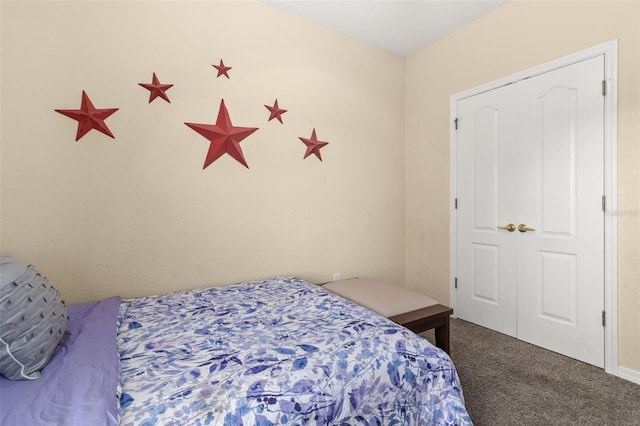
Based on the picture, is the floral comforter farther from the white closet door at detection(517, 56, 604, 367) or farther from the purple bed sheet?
the white closet door at detection(517, 56, 604, 367)

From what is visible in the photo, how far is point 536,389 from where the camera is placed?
1.85 m

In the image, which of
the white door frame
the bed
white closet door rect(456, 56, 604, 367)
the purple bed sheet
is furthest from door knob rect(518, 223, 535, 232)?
the purple bed sheet

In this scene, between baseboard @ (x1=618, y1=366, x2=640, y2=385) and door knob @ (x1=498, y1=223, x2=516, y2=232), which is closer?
baseboard @ (x1=618, y1=366, x2=640, y2=385)

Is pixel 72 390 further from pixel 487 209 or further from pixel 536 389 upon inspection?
pixel 487 209

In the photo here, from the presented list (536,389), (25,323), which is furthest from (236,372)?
(536,389)

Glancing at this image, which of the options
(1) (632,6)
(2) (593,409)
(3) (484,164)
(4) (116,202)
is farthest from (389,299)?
(1) (632,6)

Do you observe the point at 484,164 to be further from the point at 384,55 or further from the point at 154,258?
the point at 154,258

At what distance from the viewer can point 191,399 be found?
36.6 inches

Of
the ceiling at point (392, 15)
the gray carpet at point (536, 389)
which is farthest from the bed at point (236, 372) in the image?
the ceiling at point (392, 15)

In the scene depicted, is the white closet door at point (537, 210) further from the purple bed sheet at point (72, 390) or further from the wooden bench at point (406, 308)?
the purple bed sheet at point (72, 390)

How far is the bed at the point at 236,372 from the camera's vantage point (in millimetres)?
889

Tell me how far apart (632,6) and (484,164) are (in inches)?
51.7

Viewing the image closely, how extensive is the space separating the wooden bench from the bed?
33 cm

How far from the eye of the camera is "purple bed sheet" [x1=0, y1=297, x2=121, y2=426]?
799 millimetres
